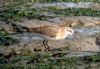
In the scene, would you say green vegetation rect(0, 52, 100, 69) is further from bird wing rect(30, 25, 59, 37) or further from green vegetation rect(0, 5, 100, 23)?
green vegetation rect(0, 5, 100, 23)

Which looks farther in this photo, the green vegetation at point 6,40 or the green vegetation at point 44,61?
the green vegetation at point 6,40

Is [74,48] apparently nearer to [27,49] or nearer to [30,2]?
[27,49]

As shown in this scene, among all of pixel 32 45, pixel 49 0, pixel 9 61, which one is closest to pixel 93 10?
pixel 49 0

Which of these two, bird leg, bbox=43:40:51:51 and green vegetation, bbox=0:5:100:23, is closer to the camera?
bird leg, bbox=43:40:51:51

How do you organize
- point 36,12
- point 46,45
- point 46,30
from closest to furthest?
point 46,45
point 46,30
point 36,12

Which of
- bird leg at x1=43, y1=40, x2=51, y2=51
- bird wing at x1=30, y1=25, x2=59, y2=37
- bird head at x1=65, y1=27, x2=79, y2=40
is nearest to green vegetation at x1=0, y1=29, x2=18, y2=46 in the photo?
bird leg at x1=43, y1=40, x2=51, y2=51

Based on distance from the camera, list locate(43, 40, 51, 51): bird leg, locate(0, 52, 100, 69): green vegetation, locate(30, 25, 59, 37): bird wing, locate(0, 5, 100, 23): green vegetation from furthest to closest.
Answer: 1. locate(0, 5, 100, 23): green vegetation
2. locate(30, 25, 59, 37): bird wing
3. locate(43, 40, 51, 51): bird leg
4. locate(0, 52, 100, 69): green vegetation

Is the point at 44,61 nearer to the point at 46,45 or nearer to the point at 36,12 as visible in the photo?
the point at 46,45

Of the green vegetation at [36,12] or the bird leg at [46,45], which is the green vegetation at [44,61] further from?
the green vegetation at [36,12]

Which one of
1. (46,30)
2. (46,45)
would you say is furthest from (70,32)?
(46,45)

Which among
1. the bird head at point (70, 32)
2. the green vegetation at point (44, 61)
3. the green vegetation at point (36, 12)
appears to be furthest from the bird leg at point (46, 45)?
the green vegetation at point (36, 12)

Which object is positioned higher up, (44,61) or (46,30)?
(46,30)

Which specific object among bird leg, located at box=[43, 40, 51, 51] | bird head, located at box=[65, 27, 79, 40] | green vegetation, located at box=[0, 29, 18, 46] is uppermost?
green vegetation, located at box=[0, 29, 18, 46]

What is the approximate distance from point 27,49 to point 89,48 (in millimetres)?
1356
